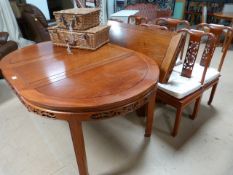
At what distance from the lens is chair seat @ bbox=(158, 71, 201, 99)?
1.43m

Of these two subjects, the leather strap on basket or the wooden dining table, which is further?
the leather strap on basket

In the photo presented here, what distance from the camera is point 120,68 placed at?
1226 mm

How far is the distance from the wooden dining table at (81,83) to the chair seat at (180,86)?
0.70 ft

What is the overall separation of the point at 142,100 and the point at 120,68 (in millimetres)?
302

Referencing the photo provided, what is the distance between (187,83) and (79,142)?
3.20ft

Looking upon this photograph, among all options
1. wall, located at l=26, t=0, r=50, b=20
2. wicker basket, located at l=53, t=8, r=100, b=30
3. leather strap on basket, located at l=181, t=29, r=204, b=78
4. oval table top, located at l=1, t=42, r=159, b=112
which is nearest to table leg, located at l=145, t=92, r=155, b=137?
oval table top, located at l=1, t=42, r=159, b=112

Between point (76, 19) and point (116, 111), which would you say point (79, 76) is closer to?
point (116, 111)

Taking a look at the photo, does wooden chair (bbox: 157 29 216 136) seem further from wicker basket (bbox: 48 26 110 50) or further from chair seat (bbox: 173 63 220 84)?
wicker basket (bbox: 48 26 110 50)

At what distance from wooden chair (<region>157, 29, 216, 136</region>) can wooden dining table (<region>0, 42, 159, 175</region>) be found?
21cm

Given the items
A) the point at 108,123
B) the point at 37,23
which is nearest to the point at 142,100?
the point at 108,123

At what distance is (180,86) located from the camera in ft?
4.88

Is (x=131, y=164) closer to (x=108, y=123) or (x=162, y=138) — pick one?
(x=162, y=138)

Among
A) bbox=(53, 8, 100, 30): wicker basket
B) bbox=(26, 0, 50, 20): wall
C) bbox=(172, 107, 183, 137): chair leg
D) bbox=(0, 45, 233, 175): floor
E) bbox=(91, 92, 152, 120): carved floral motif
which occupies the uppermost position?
bbox=(53, 8, 100, 30): wicker basket

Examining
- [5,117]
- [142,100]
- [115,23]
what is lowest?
[5,117]
